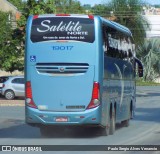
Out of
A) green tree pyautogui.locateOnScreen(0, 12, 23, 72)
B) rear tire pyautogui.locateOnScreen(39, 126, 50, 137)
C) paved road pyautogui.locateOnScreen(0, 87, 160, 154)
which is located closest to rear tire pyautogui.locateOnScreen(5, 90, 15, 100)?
green tree pyautogui.locateOnScreen(0, 12, 23, 72)

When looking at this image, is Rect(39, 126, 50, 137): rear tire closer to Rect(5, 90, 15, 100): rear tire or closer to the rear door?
the rear door

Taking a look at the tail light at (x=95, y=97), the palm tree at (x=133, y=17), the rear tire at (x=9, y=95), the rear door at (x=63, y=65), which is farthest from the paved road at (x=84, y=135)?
the palm tree at (x=133, y=17)

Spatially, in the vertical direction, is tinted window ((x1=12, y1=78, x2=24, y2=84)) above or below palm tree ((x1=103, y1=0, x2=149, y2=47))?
below

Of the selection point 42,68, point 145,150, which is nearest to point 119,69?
point 42,68

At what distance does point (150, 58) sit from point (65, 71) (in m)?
71.0

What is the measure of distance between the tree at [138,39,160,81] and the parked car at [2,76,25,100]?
4480 cm

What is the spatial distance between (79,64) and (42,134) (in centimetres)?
297

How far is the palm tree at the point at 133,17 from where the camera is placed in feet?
266

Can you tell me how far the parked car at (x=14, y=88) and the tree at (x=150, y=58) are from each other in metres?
44.8

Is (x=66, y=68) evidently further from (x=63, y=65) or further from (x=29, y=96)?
(x=29, y=96)

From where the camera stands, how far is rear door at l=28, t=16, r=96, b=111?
20.6m

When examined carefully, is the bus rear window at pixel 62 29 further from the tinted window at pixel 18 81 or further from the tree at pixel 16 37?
the tree at pixel 16 37

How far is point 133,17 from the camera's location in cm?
8219

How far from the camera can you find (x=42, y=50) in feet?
68.4
